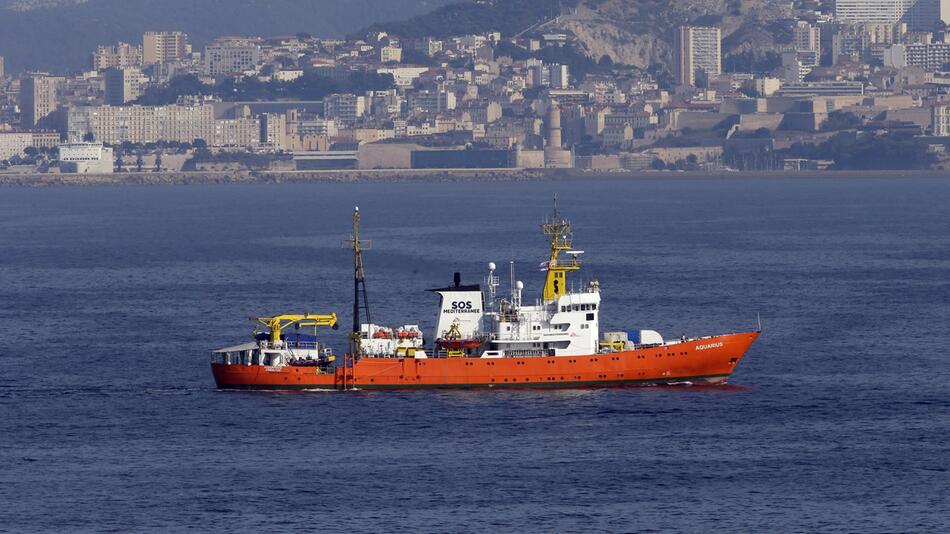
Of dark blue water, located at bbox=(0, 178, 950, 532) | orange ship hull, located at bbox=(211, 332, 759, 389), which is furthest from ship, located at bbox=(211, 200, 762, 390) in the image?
dark blue water, located at bbox=(0, 178, 950, 532)

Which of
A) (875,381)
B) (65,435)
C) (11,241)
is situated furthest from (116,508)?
(11,241)

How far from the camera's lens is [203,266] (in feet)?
375

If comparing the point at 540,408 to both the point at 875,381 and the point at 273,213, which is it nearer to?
the point at 875,381

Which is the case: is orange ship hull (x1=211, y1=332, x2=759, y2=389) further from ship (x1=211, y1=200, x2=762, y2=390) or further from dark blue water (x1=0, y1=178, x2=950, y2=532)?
dark blue water (x1=0, y1=178, x2=950, y2=532)

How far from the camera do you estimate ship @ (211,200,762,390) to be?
2515 inches

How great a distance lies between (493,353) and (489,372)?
0.80 metres

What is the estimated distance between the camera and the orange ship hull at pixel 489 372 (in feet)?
209

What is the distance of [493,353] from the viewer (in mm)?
64438

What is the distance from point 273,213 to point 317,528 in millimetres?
136622

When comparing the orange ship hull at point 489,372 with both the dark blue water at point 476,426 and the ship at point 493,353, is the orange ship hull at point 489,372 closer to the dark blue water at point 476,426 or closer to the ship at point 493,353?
the ship at point 493,353

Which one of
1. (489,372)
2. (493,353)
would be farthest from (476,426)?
(493,353)

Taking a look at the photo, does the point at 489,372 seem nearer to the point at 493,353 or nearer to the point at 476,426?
the point at 493,353

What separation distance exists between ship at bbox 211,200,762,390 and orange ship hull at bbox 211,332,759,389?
0.03 metres

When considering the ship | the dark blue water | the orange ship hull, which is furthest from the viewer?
the ship
